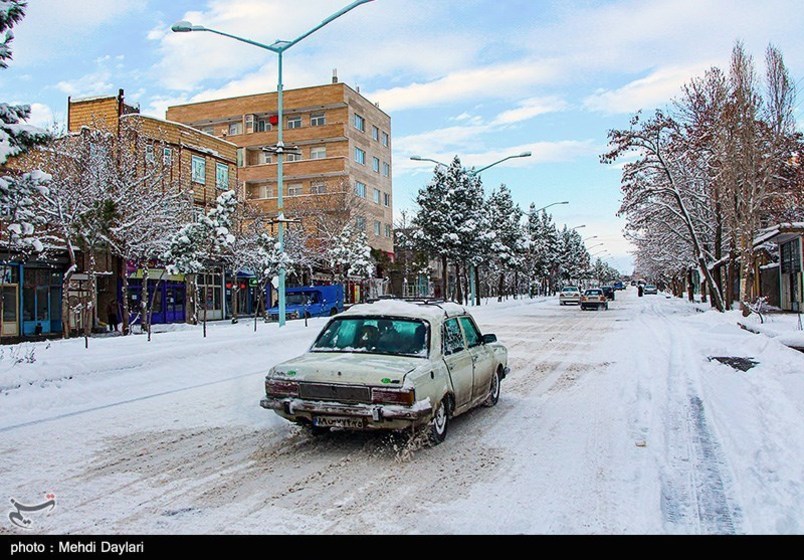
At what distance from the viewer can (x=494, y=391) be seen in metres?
9.38

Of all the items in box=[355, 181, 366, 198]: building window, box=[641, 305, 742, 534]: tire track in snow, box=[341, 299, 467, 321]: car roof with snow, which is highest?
box=[355, 181, 366, 198]: building window

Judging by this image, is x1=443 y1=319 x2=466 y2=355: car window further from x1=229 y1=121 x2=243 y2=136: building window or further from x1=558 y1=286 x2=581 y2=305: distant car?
x1=229 y1=121 x2=243 y2=136: building window

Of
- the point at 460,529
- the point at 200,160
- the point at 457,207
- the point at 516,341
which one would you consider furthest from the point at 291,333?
the point at 457,207

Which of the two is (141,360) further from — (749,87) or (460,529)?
(749,87)

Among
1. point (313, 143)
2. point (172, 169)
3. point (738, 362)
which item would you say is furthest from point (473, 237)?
point (738, 362)

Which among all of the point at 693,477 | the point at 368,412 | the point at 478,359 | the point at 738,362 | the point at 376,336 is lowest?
the point at 693,477

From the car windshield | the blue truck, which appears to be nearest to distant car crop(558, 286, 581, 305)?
the blue truck

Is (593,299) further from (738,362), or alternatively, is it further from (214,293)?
(738,362)

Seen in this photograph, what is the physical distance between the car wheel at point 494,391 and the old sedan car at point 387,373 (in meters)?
0.40

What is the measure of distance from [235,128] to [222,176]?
20.7m

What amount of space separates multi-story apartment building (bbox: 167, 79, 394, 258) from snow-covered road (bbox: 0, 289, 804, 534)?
4229cm

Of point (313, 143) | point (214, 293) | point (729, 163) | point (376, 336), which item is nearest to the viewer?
point (376, 336)

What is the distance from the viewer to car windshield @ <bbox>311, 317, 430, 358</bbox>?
739cm

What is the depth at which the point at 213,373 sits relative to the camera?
13.8 m
